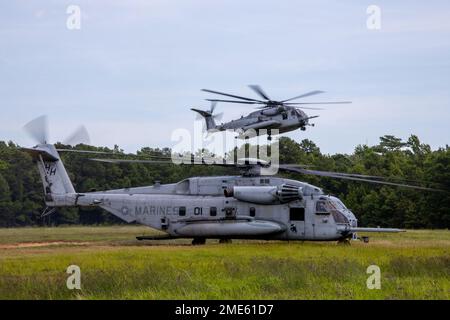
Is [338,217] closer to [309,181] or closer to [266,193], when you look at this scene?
[266,193]

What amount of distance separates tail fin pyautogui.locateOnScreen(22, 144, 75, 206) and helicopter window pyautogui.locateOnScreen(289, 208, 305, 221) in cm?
1027

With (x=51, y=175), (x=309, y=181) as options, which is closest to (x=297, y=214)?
(x=51, y=175)

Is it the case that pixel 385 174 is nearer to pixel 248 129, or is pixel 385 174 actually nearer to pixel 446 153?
pixel 446 153

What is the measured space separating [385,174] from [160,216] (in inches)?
2031

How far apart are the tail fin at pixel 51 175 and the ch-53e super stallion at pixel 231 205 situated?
0.05m

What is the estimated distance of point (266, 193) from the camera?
107ft

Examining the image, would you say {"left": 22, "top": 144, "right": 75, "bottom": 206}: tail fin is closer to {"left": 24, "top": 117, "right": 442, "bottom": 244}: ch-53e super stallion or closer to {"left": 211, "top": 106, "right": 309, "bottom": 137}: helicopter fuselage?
{"left": 24, "top": 117, "right": 442, "bottom": 244}: ch-53e super stallion

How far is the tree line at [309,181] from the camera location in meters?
69.9

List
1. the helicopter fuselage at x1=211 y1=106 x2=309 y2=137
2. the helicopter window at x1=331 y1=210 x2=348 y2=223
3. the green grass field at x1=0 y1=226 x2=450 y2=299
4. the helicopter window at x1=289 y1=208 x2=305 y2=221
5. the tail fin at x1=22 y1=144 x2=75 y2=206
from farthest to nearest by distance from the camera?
1. the helicopter fuselage at x1=211 y1=106 x2=309 y2=137
2. the tail fin at x1=22 y1=144 x2=75 y2=206
3. the helicopter window at x1=289 y1=208 x2=305 y2=221
4. the helicopter window at x1=331 y1=210 x2=348 y2=223
5. the green grass field at x1=0 y1=226 x2=450 y2=299

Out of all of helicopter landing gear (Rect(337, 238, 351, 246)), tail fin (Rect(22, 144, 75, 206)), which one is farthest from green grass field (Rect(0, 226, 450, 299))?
tail fin (Rect(22, 144, 75, 206))

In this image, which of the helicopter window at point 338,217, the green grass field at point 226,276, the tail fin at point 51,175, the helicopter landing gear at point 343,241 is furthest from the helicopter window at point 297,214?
the tail fin at point 51,175

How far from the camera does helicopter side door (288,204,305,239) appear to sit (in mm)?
32750
